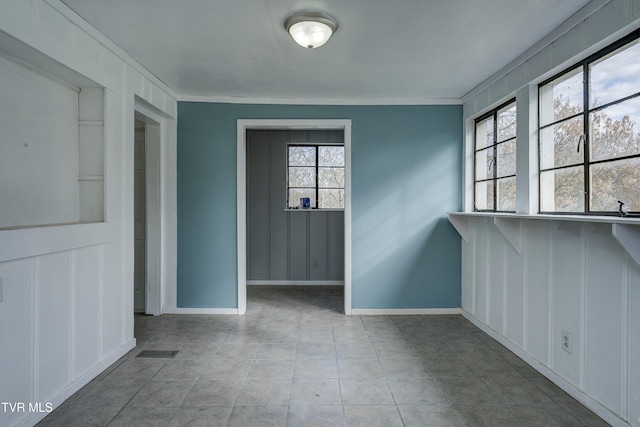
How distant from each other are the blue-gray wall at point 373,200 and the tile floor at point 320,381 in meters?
0.49

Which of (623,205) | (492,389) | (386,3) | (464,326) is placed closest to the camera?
(623,205)

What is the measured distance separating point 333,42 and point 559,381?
2.92 m

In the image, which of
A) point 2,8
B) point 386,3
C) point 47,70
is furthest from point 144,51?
point 386,3

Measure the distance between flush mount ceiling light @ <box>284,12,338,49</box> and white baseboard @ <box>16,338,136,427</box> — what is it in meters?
2.75

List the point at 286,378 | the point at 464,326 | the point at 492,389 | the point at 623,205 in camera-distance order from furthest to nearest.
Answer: the point at 464,326 < the point at 286,378 < the point at 492,389 < the point at 623,205

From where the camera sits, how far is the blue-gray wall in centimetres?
399

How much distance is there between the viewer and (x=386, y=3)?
2.14m

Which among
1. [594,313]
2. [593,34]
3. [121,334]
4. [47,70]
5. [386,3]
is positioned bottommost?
[121,334]

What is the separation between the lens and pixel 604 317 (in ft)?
6.63

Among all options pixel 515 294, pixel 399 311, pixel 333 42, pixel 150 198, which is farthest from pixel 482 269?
pixel 150 198

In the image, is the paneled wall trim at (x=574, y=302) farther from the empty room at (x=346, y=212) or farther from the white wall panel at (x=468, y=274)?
the white wall panel at (x=468, y=274)

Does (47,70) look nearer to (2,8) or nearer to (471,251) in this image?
(2,8)

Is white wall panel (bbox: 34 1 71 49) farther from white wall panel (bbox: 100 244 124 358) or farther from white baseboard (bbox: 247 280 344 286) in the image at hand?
white baseboard (bbox: 247 280 344 286)

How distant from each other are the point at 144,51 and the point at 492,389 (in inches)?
145
